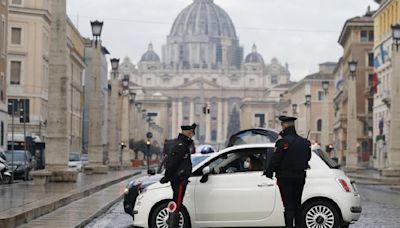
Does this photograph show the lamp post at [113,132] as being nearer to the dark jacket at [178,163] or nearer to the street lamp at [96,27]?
the street lamp at [96,27]

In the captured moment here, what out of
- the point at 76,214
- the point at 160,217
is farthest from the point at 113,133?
the point at 160,217

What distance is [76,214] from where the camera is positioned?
20.2m

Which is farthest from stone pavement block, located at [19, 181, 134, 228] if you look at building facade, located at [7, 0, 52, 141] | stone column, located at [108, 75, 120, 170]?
building facade, located at [7, 0, 52, 141]

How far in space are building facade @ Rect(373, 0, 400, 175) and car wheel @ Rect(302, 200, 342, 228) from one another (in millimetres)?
66404

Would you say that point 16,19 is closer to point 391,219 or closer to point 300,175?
point 391,219

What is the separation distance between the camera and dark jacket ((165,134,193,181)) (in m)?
14.7

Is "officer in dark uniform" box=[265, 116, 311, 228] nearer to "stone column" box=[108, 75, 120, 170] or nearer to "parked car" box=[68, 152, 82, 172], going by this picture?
"parked car" box=[68, 152, 82, 172]

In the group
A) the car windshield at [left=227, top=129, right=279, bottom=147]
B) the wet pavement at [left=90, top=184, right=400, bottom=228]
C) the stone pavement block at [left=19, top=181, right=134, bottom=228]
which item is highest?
the car windshield at [left=227, top=129, right=279, bottom=147]

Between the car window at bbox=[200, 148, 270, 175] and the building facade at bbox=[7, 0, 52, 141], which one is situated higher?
the building facade at bbox=[7, 0, 52, 141]

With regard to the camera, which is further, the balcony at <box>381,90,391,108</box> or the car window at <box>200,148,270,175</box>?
the balcony at <box>381,90,391,108</box>

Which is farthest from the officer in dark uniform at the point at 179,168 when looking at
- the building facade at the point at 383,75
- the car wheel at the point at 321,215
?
the building facade at the point at 383,75

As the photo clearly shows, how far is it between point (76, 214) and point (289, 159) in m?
7.75

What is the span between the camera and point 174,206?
48.9 feet

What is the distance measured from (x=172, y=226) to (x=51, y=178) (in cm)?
1822
